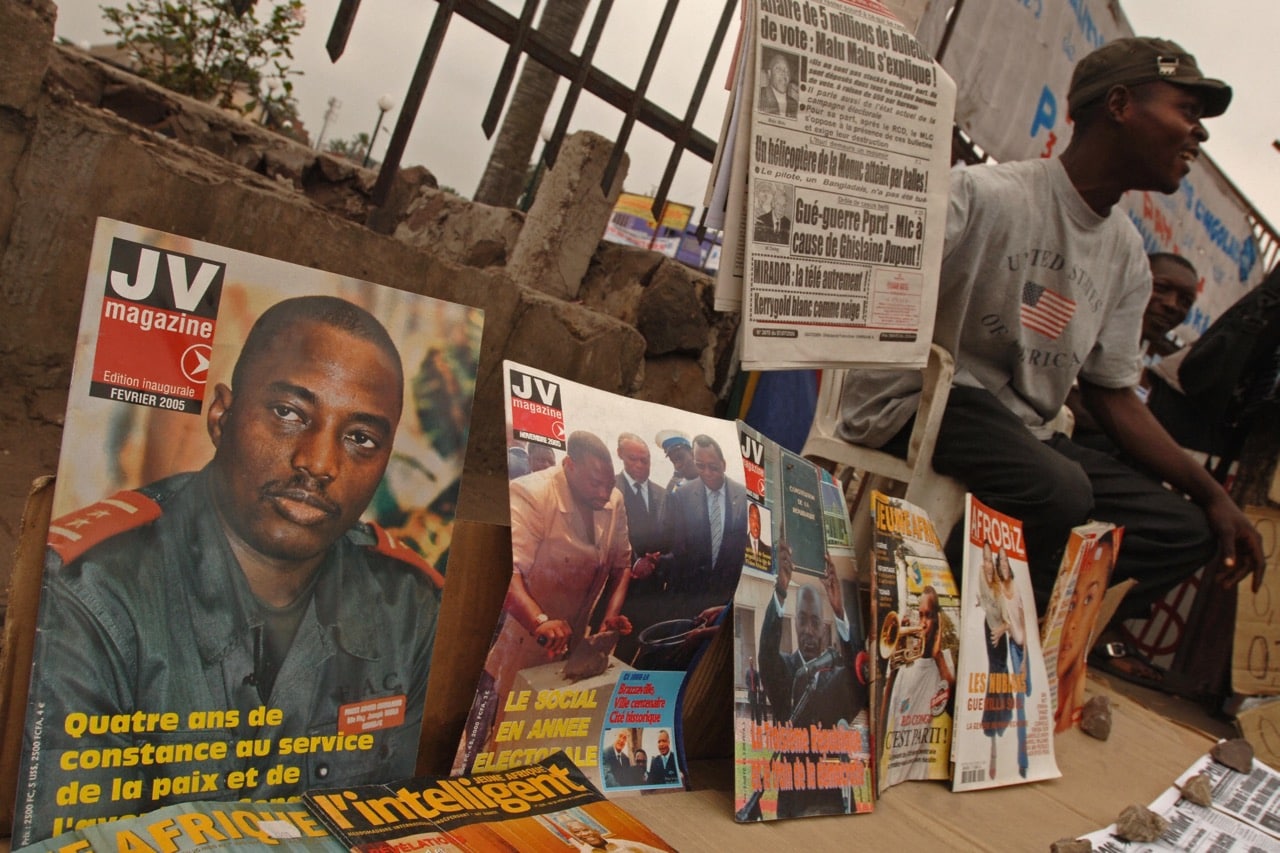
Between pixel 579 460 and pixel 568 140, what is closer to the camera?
pixel 579 460

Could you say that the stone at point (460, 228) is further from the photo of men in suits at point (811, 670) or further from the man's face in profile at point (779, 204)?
the photo of men in suits at point (811, 670)

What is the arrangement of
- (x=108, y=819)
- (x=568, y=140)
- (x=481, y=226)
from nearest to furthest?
(x=108, y=819)
(x=568, y=140)
(x=481, y=226)

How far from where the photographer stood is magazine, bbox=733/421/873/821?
4.02 ft

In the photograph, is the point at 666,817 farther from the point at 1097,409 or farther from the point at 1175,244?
the point at 1175,244

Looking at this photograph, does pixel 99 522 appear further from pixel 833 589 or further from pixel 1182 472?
pixel 1182 472

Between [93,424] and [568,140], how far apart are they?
7.74 feet

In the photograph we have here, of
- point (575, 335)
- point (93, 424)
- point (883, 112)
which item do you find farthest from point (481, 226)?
point (93, 424)

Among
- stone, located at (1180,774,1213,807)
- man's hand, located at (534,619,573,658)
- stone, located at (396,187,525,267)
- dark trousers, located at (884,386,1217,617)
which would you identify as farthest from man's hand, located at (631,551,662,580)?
stone, located at (396,187,525,267)

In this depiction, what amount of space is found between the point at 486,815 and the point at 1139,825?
119 cm

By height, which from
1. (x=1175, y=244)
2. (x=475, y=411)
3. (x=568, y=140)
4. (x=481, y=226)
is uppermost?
(x=1175, y=244)

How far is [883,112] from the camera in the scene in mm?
1536

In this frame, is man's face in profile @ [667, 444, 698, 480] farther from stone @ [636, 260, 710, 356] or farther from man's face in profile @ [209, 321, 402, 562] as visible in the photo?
stone @ [636, 260, 710, 356]

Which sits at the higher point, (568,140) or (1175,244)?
(1175,244)

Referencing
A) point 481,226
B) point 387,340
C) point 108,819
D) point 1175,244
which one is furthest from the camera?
point 1175,244
